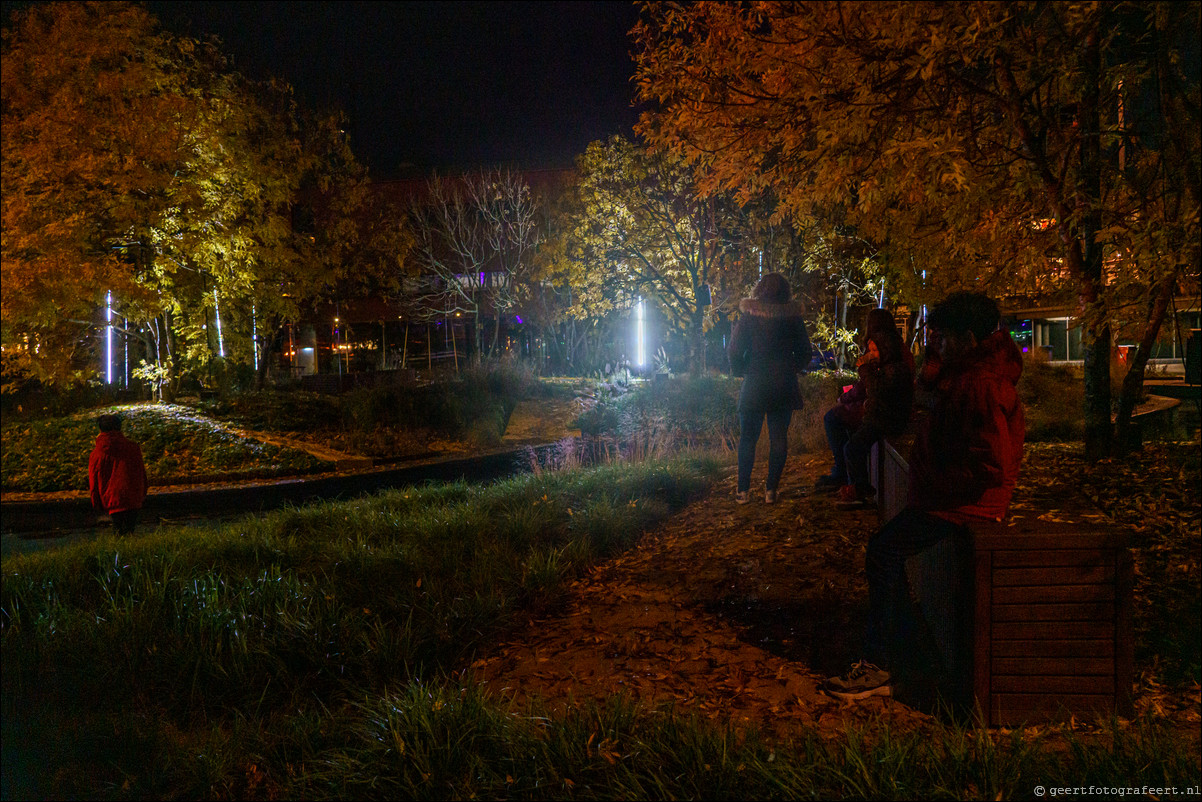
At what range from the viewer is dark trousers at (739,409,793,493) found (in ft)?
21.6

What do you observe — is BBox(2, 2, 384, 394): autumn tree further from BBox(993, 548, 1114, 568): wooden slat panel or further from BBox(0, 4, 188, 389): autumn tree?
BBox(993, 548, 1114, 568): wooden slat panel

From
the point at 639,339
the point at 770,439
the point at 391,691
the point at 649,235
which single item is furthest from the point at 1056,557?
the point at 639,339

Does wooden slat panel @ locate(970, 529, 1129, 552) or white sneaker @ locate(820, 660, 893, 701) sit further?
white sneaker @ locate(820, 660, 893, 701)

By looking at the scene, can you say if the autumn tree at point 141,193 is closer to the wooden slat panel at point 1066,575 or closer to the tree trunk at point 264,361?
the tree trunk at point 264,361

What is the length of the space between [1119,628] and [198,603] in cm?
507

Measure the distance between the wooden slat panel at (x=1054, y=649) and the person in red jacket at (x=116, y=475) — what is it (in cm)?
865

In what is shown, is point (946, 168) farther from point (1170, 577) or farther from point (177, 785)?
point (177, 785)

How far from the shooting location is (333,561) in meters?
6.01

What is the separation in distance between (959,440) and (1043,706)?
113 cm

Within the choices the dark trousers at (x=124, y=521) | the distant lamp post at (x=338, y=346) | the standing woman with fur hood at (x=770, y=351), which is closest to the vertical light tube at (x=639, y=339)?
the distant lamp post at (x=338, y=346)

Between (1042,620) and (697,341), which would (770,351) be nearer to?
(1042,620)

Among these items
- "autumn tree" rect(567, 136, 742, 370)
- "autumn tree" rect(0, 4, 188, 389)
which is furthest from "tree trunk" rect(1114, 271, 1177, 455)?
"autumn tree" rect(0, 4, 188, 389)

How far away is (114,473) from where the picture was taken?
885 centimetres

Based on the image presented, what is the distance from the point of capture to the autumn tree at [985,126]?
584cm
